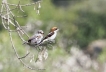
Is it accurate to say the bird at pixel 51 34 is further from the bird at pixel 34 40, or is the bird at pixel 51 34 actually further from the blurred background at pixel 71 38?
the blurred background at pixel 71 38

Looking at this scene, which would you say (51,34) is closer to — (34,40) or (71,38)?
(34,40)

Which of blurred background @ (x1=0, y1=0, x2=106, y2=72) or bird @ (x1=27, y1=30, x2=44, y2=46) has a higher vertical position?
bird @ (x1=27, y1=30, x2=44, y2=46)

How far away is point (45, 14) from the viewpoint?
27.7 m

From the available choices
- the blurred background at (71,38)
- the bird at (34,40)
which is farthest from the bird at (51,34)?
the blurred background at (71,38)

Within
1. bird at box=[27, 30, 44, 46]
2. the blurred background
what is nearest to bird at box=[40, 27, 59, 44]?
bird at box=[27, 30, 44, 46]

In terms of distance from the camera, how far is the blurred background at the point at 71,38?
1212cm

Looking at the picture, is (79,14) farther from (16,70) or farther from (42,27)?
(16,70)

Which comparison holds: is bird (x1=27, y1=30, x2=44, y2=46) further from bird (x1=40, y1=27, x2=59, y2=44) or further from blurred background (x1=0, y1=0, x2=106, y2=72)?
blurred background (x1=0, y1=0, x2=106, y2=72)

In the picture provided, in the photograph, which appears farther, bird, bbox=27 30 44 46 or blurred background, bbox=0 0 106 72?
blurred background, bbox=0 0 106 72

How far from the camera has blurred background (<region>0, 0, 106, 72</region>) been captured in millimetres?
12125

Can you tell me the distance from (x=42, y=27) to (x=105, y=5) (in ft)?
22.0

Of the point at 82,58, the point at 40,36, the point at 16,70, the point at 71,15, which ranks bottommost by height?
the point at 71,15

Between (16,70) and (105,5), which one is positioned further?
(105,5)

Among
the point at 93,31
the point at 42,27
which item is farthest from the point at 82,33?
the point at 42,27
